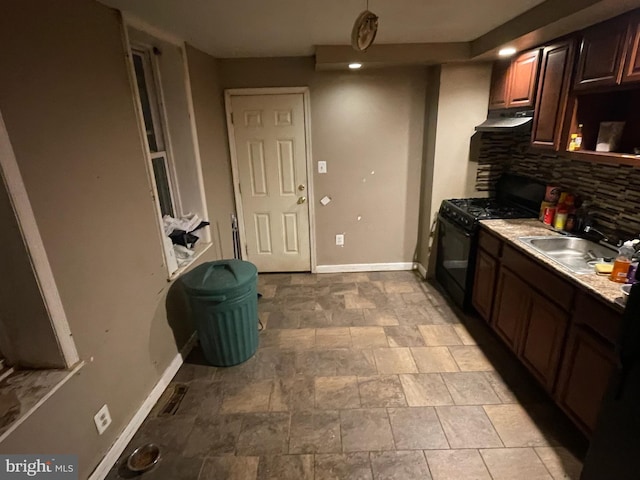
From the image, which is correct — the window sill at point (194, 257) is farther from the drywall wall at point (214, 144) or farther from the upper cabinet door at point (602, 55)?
the upper cabinet door at point (602, 55)

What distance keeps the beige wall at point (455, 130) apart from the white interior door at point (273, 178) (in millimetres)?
1333

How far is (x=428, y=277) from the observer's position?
12.4 feet

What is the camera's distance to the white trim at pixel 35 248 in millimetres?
1241

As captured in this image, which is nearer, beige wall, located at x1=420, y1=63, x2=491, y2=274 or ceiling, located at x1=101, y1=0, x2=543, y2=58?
ceiling, located at x1=101, y1=0, x2=543, y2=58

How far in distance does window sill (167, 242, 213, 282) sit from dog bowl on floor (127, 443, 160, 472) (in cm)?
100

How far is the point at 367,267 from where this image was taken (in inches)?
160

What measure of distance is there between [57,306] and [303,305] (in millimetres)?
2165

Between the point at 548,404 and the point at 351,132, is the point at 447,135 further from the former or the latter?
the point at 548,404

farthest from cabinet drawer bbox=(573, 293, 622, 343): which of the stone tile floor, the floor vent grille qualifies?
the floor vent grille

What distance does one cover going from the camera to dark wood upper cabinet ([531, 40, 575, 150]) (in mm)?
2201

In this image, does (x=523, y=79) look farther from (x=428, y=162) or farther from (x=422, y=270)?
(x=422, y=270)

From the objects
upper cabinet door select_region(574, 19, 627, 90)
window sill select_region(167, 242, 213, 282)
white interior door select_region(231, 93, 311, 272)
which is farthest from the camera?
white interior door select_region(231, 93, 311, 272)

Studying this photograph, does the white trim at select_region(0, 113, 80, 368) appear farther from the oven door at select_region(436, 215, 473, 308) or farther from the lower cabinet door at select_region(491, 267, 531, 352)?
the oven door at select_region(436, 215, 473, 308)

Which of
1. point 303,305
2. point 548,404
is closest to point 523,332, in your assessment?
point 548,404
